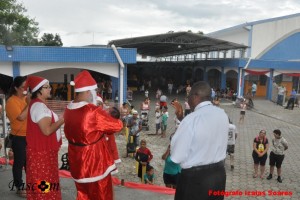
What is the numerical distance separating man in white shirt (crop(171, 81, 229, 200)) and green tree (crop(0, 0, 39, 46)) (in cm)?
419

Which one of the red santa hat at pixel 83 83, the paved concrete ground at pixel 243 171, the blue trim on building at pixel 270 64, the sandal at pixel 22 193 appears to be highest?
the blue trim on building at pixel 270 64

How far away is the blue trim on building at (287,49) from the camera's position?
2600 centimetres

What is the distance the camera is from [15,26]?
83.3ft

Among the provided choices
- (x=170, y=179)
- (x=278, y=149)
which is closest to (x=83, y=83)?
(x=170, y=179)

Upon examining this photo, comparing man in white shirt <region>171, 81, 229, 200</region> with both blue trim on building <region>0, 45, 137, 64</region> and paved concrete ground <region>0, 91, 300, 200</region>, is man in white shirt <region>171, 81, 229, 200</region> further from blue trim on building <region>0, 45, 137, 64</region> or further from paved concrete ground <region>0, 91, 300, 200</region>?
blue trim on building <region>0, 45, 137, 64</region>

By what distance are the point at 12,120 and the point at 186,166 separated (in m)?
2.48

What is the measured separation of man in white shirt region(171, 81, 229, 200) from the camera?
7.84 feet

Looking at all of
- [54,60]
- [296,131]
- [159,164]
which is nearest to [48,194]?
[159,164]

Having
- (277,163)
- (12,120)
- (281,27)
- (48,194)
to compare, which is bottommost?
(277,163)

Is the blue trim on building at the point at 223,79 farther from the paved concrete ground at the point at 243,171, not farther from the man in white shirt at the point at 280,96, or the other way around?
the paved concrete ground at the point at 243,171

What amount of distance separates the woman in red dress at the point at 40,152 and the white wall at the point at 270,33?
78.4 ft

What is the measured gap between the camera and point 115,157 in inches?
132

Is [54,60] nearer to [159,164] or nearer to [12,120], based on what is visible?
[159,164]

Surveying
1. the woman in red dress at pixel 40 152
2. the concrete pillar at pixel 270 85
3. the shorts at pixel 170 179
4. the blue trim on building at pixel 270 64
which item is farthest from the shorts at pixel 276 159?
the concrete pillar at pixel 270 85
